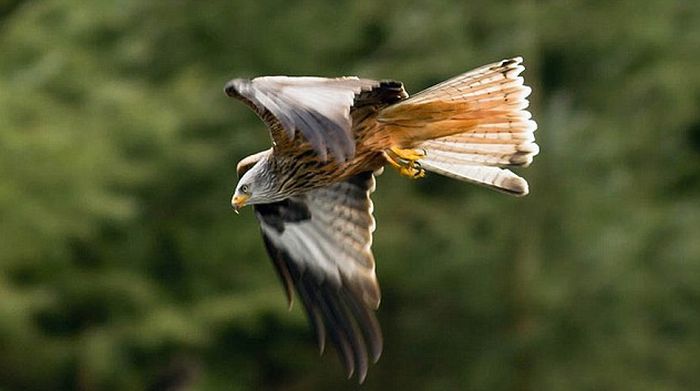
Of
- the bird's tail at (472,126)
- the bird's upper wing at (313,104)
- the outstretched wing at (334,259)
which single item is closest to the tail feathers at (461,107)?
the bird's tail at (472,126)

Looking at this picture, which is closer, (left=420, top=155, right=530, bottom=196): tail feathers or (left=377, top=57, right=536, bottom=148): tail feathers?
(left=377, top=57, right=536, bottom=148): tail feathers

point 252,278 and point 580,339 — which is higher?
point 252,278

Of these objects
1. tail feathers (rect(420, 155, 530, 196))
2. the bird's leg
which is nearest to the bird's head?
the bird's leg

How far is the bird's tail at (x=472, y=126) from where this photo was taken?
5.89 m

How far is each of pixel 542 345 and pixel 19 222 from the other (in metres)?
3.20

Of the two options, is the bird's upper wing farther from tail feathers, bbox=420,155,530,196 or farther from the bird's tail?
tail feathers, bbox=420,155,530,196

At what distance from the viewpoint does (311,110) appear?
5156 mm

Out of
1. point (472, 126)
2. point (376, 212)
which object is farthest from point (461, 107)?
point (376, 212)

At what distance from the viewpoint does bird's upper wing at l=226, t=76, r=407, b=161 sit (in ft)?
16.4

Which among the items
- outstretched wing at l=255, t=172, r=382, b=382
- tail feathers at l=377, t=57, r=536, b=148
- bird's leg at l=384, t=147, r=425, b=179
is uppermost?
tail feathers at l=377, t=57, r=536, b=148

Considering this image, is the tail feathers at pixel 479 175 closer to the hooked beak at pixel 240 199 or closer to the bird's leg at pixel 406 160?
the bird's leg at pixel 406 160

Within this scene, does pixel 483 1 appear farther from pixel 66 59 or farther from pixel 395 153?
pixel 395 153

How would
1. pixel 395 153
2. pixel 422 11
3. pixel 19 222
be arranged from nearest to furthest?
pixel 395 153 → pixel 19 222 → pixel 422 11

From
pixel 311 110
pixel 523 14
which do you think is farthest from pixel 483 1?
pixel 311 110
